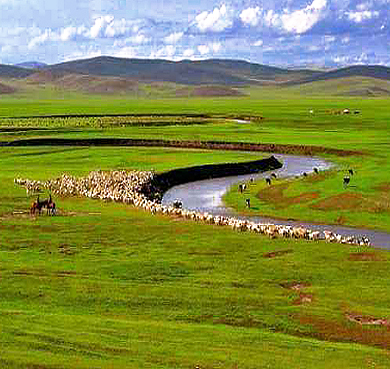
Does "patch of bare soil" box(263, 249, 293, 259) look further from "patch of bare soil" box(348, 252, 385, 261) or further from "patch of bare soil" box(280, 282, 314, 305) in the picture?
"patch of bare soil" box(280, 282, 314, 305)

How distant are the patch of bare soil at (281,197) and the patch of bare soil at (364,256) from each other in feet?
68.9

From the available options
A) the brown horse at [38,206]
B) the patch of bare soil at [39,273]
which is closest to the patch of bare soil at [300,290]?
the patch of bare soil at [39,273]

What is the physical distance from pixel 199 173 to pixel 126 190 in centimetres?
1989

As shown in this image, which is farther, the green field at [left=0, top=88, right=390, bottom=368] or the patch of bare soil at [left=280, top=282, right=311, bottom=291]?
the patch of bare soil at [left=280, top=282, right=311, bottom=291]

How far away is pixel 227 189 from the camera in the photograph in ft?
259

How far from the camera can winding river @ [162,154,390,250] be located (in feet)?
183

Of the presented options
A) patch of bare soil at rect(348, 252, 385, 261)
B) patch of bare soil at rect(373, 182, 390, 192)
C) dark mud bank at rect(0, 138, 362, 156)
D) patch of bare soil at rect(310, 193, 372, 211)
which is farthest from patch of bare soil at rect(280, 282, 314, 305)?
dark mud bank at rect(0, 138, 362, 156)

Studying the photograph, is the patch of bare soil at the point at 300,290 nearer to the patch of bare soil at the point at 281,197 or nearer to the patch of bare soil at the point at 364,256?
the patch of bare soil at the point at 364,256

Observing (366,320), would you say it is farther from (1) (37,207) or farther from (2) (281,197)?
(2) (281,197)

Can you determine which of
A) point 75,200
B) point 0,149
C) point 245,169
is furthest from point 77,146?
point 75,200

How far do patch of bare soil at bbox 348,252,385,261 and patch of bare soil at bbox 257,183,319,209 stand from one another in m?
21.0

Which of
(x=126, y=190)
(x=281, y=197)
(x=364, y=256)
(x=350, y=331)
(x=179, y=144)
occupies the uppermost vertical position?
(x=179, y=144)

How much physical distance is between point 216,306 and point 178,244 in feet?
43.4

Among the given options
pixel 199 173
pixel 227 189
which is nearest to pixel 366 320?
pixel 227 189
